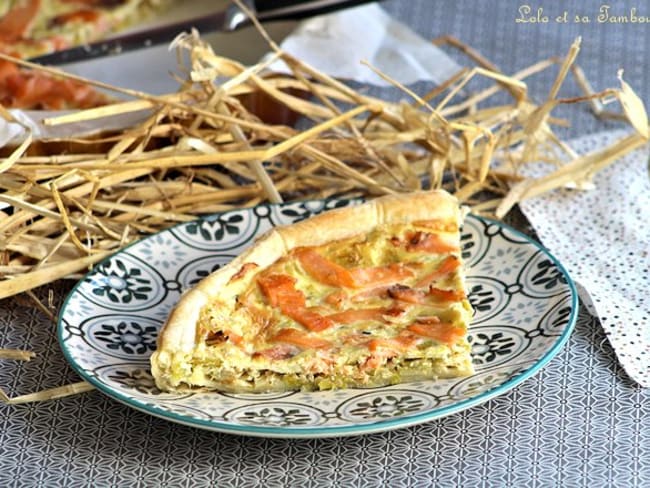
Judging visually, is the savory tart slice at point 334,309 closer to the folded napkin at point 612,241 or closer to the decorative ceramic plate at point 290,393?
the decorative ceramic plate at point 290,393

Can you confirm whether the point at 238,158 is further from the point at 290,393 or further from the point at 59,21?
the point at 59,21

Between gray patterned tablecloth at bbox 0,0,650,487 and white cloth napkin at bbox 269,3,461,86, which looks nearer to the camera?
gray patterned tablecloth at bbox 0,0,650,487

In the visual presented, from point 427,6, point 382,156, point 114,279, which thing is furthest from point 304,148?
point 427,6

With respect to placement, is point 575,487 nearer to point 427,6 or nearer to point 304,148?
point 304,148

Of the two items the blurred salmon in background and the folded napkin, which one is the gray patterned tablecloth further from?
the blurred salmon in background

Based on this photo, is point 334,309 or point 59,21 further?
point 59,21

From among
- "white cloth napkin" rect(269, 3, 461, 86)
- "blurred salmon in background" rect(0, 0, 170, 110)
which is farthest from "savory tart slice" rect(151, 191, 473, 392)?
"blurred salmon in background" rect(0, 0, 170, 110)

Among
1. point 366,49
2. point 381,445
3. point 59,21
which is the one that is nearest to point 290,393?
point 381,445
